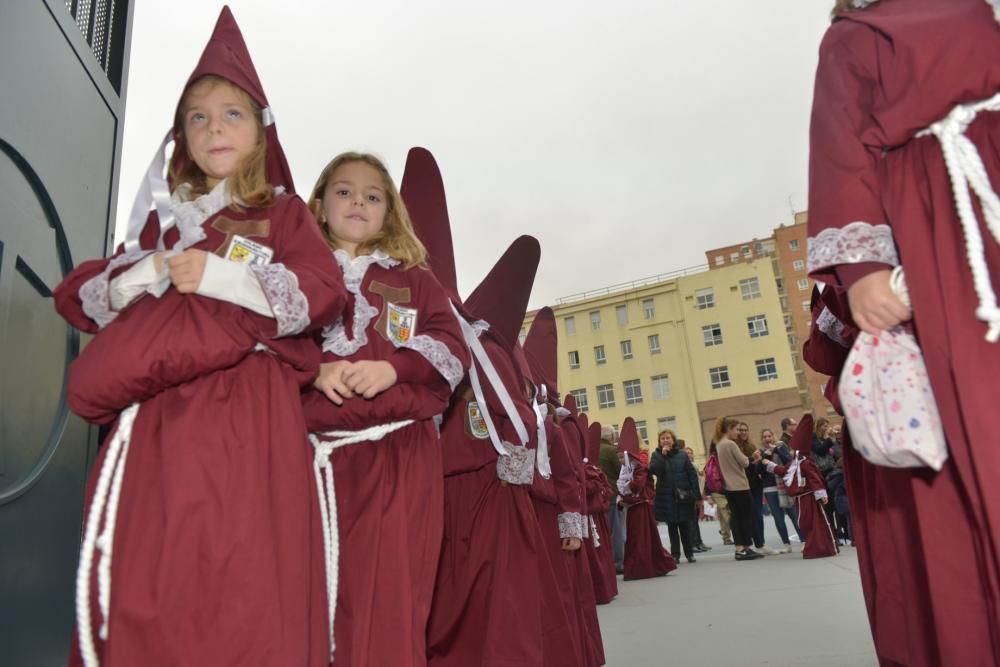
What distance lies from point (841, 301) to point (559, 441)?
97.4 inches

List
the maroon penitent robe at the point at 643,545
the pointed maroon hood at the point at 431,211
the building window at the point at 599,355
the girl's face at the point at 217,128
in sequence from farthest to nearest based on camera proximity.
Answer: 1. the building window at the point at 599,355
2. the maroon penitent robe at the point at 643,545
3. the pointed maroon hood at the point at 431,211
4. the girl's face at the point at 217,128

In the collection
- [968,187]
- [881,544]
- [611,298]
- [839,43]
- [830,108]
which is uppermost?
[611,298]

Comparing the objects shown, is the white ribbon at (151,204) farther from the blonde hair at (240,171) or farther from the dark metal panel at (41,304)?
the dark metal panel at (41,304)

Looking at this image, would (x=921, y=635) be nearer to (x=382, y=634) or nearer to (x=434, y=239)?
(x=382, y=634)

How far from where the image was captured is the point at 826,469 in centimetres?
958

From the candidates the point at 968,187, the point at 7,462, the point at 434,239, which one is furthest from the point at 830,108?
the point at 7,462

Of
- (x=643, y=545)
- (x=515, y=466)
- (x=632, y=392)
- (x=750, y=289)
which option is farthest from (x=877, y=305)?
(x=750, y=289)

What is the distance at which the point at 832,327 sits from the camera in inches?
98.6

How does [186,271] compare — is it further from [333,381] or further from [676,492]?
[676,492]

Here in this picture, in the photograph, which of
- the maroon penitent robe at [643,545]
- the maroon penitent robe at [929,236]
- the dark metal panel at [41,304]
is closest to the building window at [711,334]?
the maroon penitent robe at [643,545]

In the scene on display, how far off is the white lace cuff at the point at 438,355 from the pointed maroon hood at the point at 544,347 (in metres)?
3.53

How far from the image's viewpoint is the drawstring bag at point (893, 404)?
1315mm

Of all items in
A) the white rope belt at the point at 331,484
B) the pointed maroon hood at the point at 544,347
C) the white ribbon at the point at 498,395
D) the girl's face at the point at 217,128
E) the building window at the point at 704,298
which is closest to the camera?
the white rope belt at the point at 331,484

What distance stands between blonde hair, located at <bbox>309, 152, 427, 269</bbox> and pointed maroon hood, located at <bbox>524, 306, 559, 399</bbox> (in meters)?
3.21
